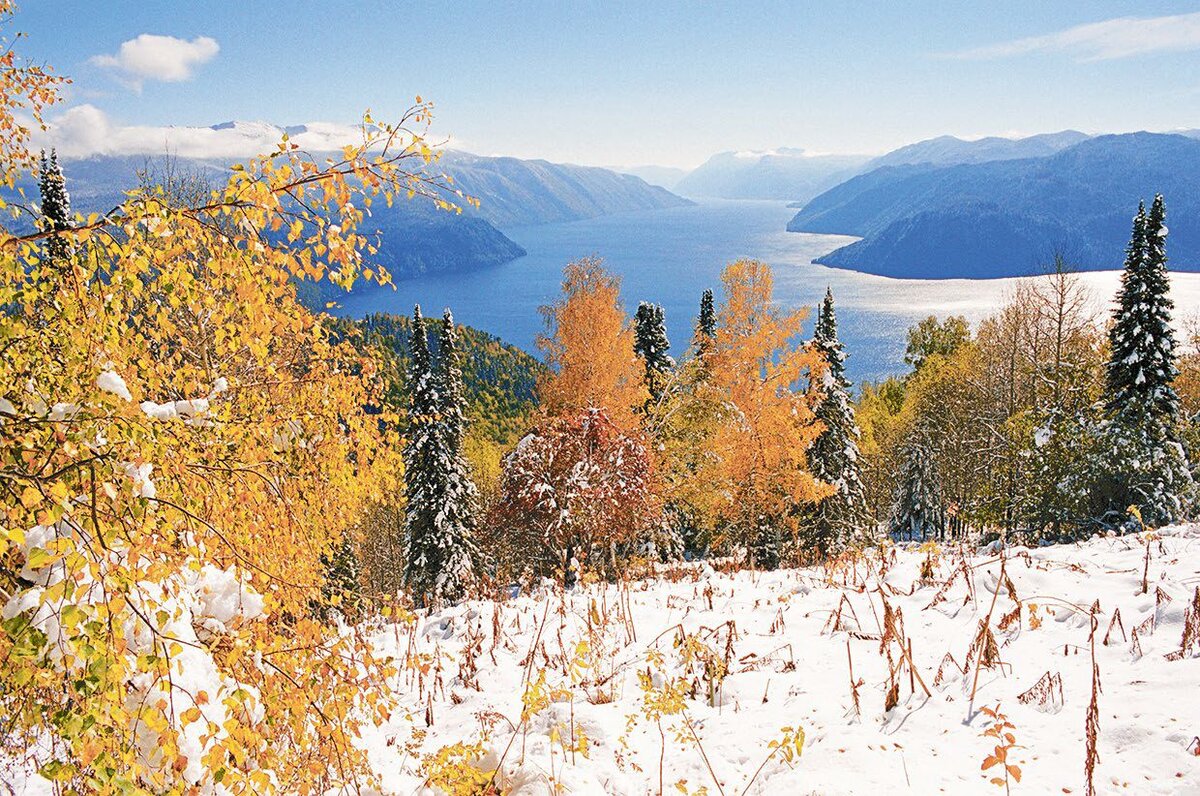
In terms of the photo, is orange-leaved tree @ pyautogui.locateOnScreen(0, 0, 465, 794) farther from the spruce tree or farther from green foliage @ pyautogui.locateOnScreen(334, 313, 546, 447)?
green foliage @ pyautogui.locateOnScreen(334, 313, 546, 447)

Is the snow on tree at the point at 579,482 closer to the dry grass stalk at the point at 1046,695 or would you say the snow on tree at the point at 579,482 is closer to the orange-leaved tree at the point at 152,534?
the dry grass stalk at the point at 1046,695

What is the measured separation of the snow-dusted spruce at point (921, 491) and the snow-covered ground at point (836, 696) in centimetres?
3730

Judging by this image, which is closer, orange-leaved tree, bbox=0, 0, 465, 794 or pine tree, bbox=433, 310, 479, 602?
orange-leaved tree, bbox=0, 0, 465, 794

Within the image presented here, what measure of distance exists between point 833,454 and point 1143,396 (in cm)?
1162

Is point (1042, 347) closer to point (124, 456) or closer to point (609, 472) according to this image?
point (609, 472)

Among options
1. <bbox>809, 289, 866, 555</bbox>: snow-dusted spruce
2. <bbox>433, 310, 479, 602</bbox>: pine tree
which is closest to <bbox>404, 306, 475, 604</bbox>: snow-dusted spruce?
<bbox>433, 310, 479, 602</bbox>: pine tree

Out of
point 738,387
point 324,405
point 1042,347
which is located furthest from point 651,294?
point 324,405

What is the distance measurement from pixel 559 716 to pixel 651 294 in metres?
158

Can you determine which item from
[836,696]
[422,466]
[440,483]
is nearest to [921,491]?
[440,483]

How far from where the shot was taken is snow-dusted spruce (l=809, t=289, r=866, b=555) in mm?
28156

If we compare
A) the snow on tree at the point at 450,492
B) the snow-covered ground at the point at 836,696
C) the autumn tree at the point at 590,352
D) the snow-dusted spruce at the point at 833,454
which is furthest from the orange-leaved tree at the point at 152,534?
the snow on tree at the point at 450,492

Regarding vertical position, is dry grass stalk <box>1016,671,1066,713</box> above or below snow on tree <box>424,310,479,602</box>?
above

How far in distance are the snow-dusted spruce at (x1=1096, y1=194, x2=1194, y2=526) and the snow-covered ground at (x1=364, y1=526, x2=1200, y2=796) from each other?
1112cm

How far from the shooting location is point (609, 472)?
15023 millimetres
